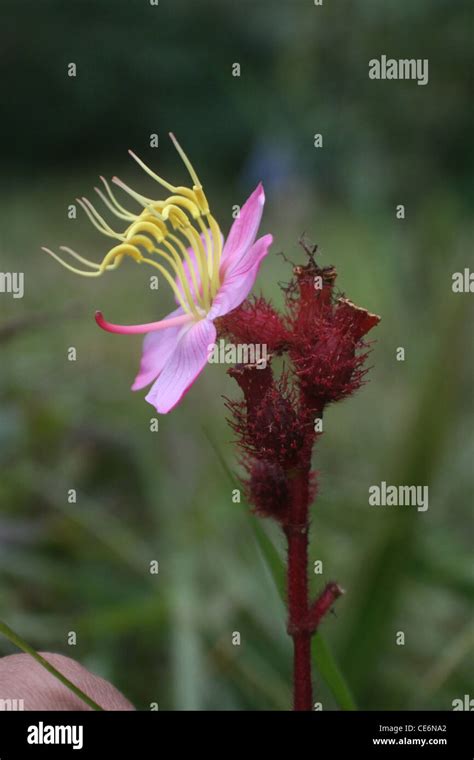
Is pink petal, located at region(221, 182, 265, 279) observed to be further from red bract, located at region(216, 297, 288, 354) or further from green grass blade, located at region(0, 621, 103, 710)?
green grass blade, located at region(0, 621, 103, 710)

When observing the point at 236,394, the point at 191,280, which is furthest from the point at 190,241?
the point at 236,394

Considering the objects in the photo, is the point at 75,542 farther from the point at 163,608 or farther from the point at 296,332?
the point at 296,332

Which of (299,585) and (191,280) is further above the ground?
(191,280)

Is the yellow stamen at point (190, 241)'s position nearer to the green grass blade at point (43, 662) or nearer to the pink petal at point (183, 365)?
the pink petal at point (183, 365)

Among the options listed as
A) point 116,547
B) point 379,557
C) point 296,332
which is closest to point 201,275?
point 296,332

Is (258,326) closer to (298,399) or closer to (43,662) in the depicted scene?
(298,399)
